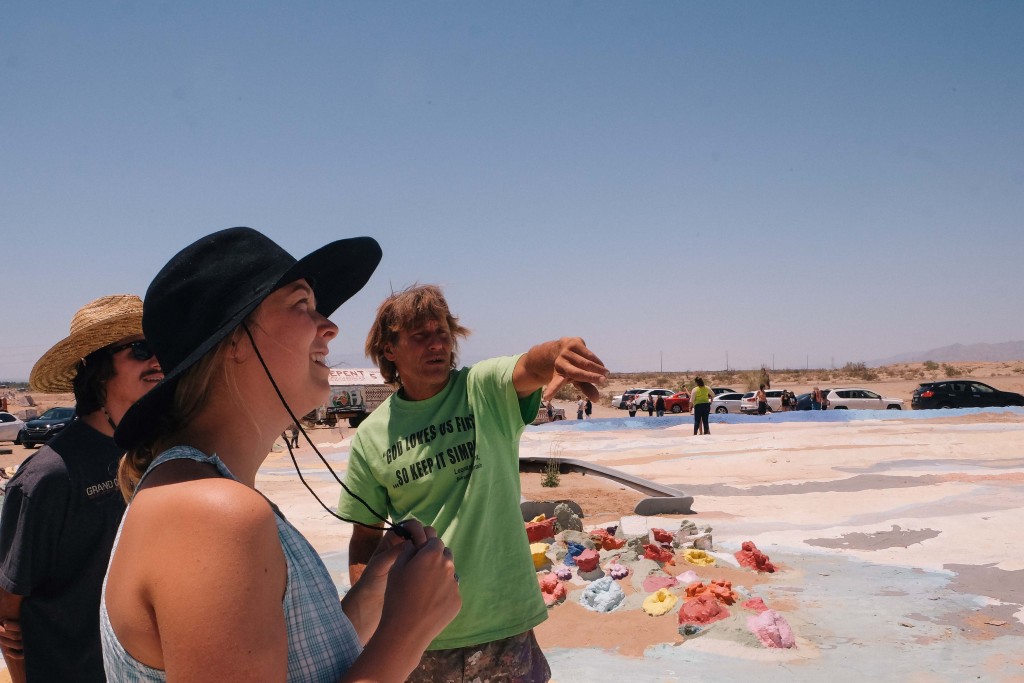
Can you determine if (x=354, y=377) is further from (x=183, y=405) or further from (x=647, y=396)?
(x=183, y=405)

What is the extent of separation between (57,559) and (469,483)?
1392mm

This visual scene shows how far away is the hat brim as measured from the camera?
9.45ft

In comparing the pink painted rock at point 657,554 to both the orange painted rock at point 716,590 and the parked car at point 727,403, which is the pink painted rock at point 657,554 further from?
the parked car at point 727,403

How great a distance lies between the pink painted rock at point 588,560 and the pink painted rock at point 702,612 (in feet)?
4.07

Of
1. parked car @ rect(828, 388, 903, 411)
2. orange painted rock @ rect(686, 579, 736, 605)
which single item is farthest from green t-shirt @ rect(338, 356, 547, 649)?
parked car @ rect(828, 388, 903, 411)

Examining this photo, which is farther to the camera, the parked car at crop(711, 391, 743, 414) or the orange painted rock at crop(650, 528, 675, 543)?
the parked car at crop(711, 391, 743, 414)

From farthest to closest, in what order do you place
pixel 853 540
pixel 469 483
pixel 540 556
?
pixel 853 540 < pixel 540 556 < pixel 469 483

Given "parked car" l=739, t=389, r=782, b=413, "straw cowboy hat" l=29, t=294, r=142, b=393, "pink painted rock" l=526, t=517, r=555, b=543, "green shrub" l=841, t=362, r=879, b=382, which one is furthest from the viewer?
"green shrub" l=841, t=362, r=879, b=382

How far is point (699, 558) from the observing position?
24.5 feet

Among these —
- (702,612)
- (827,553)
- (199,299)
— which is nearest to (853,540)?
(827,553)

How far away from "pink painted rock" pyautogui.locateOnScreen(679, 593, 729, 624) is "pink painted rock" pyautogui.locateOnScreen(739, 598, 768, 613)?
0.64ft

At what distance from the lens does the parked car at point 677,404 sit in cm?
3447

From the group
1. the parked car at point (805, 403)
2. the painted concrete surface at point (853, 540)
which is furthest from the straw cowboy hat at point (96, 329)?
the parked car at point (805, 403)

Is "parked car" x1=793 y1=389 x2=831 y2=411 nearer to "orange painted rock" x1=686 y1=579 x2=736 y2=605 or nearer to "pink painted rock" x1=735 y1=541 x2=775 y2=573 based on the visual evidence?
"pink painted rock" x1=735 y1=541 x2=775 y2=573
